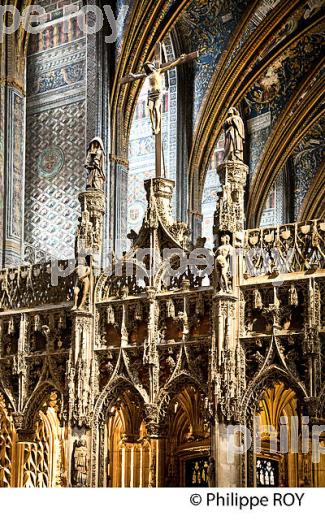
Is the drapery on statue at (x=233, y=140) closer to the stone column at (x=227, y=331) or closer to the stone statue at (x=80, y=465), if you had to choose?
the stone column at (x=227, y=331)

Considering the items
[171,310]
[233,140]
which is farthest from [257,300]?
[233,140]

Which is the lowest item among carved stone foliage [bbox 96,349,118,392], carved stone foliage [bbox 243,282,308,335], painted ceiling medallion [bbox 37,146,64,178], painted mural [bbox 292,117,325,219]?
carved stone foliage [bbox 96,349,118,392]

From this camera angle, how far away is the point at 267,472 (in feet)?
63.5

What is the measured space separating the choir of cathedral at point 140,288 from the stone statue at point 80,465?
2 centimetres

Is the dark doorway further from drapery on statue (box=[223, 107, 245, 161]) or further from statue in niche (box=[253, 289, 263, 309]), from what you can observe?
drapery on statue (box=[223, 107, 245, 161])

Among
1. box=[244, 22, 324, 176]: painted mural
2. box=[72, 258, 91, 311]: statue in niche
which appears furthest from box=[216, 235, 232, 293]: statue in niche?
box=[244, 22, 324, 176]: painted mural

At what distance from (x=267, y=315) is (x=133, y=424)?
3.60 metres

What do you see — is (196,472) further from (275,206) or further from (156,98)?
(275,206)

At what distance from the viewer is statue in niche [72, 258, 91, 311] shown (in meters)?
16.1

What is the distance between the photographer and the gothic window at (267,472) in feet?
62.9

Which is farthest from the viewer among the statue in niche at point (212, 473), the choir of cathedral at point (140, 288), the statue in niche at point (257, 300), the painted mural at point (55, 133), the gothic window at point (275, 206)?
the gothic window at point (275, 206)

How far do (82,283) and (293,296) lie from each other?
341cm

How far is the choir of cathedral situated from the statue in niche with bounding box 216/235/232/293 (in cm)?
3

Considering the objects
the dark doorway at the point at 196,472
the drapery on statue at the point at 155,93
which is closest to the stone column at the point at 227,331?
the drapery on statue at the point at 155,93
